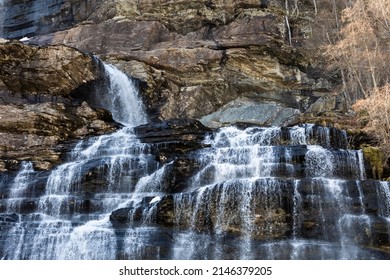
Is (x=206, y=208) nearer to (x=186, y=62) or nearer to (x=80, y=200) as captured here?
(x=80, y=200)

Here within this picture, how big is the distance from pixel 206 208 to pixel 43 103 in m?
13.0

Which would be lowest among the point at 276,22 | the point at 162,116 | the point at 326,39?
the point at 162,116

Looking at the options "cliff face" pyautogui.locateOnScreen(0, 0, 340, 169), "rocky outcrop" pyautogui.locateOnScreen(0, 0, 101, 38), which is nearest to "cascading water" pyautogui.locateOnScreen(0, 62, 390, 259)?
"cliff face" pyautogui.locateOnScreen(0, 0, 340, 169)

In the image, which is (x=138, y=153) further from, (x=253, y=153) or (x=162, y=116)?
(x=162, y=116)

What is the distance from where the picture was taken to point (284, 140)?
61.2ft

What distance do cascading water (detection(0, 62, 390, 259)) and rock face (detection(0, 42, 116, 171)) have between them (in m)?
2.53

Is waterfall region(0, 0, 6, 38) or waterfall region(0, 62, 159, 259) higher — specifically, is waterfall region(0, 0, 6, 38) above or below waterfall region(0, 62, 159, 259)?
above

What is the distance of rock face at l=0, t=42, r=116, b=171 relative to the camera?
20141 mm

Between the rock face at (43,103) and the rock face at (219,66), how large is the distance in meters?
4.66

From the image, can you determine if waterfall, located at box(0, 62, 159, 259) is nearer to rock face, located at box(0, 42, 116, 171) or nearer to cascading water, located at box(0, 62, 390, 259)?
cascading water, located at box(0, 62, 390, 259)

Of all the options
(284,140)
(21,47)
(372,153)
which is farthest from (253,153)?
(21,47)

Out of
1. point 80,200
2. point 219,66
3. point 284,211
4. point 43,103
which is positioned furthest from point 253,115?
point 284,211

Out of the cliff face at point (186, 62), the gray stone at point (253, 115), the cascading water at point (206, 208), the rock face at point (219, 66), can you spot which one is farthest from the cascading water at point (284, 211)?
the rock face at point (219, 66)

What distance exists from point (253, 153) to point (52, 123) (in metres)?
10.8
